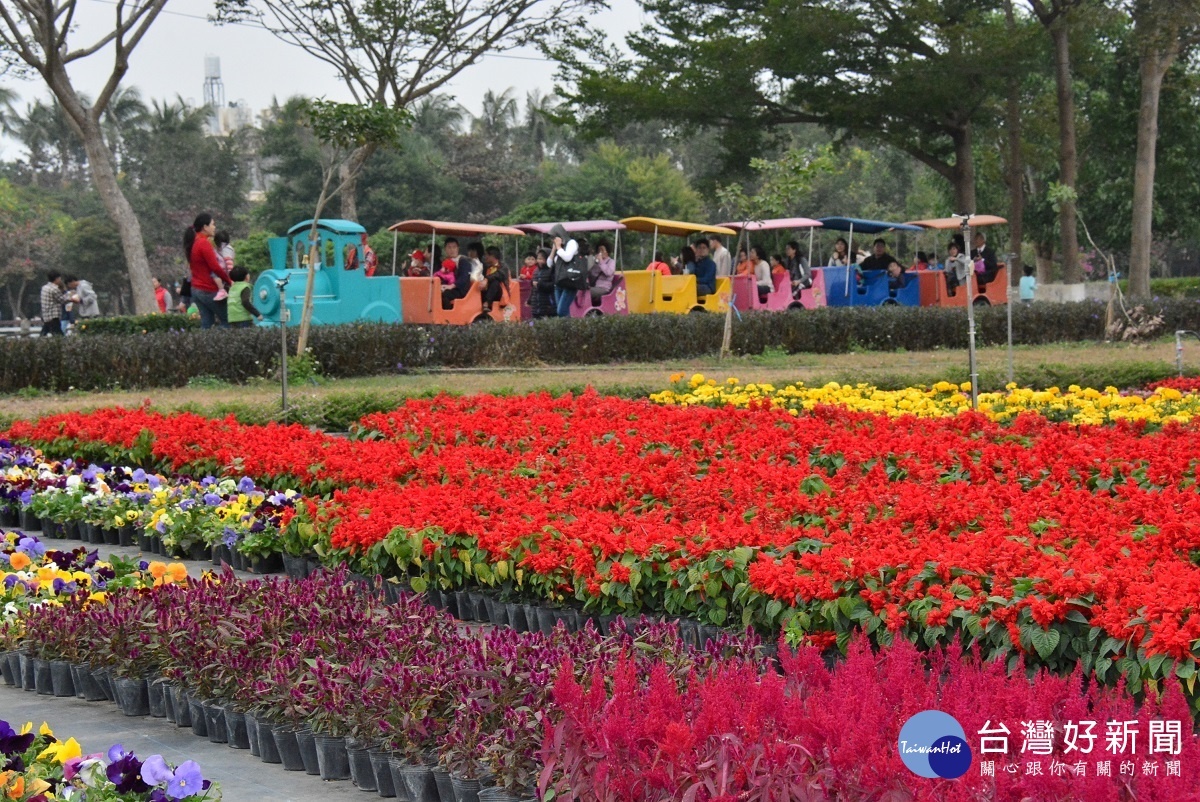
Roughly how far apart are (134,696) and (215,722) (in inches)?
19.6

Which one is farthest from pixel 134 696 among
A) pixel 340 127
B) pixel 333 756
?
pixel 340 127

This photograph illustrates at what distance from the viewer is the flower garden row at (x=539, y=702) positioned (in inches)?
116

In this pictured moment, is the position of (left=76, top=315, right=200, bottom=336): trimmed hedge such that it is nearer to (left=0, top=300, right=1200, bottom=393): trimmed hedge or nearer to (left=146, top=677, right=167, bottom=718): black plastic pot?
(left=0, top=300, right=1200, bottom=393): trimmed hedge

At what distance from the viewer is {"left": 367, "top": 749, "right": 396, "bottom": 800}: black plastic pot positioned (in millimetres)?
3982

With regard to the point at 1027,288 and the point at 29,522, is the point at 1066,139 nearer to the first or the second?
the point at 1027,288

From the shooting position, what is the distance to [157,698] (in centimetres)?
485

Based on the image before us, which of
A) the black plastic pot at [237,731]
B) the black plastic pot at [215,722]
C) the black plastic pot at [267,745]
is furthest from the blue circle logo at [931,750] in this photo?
the black plastic pot at [215,722]

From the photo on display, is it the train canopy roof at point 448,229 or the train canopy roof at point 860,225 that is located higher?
the train canopy roof at point 860,225

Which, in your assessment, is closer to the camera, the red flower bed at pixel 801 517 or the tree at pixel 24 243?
the red flower bed at pixel 801 517

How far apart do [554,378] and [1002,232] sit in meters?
32.0

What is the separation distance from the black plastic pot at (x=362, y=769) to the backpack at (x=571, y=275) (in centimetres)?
1579

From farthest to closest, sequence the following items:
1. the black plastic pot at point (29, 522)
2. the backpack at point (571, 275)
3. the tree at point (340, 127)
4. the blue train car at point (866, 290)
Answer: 1. the blue train car at point (866, 290)
2. the backpack at point (571, 275)
3. the tree at point (340, 127)
4. the black plastic pot at point (29, 522)

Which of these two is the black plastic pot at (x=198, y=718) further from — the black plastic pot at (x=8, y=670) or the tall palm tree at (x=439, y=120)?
the tall palm tree at (x=439, y=120)

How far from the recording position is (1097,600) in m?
4.19
